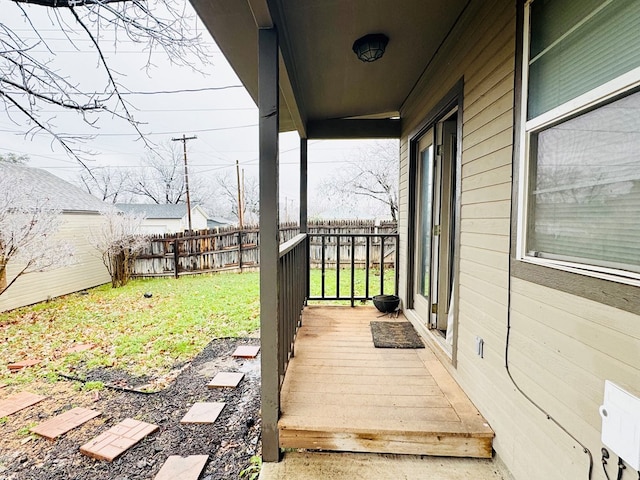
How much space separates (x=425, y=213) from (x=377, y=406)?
6.70 feet

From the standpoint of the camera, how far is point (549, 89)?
126 cm

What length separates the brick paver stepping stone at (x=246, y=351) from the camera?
3.29 meters

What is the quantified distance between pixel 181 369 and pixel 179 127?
15093mm

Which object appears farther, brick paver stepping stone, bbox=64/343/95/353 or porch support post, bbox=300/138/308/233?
porch support post, bbox=300/138/308/233

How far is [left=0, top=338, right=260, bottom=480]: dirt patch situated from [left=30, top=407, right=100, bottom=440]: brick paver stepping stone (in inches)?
1.9

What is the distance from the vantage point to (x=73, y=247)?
7.31 m

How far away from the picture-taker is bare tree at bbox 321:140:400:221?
12.5 m

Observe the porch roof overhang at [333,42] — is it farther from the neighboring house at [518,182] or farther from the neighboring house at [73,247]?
the neighboring house at [73,247]

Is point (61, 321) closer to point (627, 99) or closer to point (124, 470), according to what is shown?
point (124, 470)

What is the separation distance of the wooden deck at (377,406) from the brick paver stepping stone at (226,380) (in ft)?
2.14

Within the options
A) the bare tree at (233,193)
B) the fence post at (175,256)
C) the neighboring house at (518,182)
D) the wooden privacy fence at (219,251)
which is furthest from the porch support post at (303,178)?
the bare tree at (233,193)

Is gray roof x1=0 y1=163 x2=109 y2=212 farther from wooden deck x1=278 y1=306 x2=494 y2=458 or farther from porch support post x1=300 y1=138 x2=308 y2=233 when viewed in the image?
wooden deck x1=278 y1=306 x2=494 y2=458

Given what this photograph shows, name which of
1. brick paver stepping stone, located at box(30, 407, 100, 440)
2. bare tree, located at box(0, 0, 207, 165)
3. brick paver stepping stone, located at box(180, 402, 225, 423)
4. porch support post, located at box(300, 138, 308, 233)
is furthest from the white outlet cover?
bare tree, located at box(0, 0, 207, 165)

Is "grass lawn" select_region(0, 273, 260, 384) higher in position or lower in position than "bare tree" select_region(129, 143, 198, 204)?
lower
